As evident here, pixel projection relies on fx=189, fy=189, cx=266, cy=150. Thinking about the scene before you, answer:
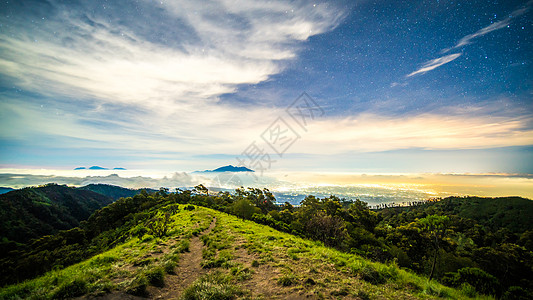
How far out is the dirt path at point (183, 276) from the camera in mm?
8800

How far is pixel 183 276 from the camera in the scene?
11.2m

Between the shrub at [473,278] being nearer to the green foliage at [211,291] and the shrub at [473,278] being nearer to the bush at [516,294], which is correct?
the bush at [516,294]

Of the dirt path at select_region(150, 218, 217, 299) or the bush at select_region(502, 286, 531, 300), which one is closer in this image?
the dirt path at select_region(150, 218, 217, 299)

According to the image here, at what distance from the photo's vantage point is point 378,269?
1044 cm

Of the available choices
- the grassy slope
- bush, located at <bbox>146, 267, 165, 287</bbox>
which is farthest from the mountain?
bush, located at <bbox>146, 267, 165, 287</bbox>

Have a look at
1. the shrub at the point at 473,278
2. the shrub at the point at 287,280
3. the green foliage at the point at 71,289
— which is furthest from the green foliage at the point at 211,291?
the shrub at the point at 473,278

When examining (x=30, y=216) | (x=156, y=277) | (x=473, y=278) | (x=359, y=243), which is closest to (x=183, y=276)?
(x=156, y=277)

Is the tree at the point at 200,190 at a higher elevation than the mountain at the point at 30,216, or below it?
higher

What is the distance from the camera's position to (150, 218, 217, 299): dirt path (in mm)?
8800

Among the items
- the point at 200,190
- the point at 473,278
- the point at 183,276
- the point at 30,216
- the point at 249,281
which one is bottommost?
→ the point at 30,216

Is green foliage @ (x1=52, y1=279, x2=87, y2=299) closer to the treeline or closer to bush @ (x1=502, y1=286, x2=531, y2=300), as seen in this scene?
the treeline

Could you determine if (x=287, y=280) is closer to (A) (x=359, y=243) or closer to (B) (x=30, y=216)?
(A) (x=359, y=243)

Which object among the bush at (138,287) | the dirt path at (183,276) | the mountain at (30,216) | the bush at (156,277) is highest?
the bush at (138,287)

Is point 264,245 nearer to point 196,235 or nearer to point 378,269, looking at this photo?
point 378,269
